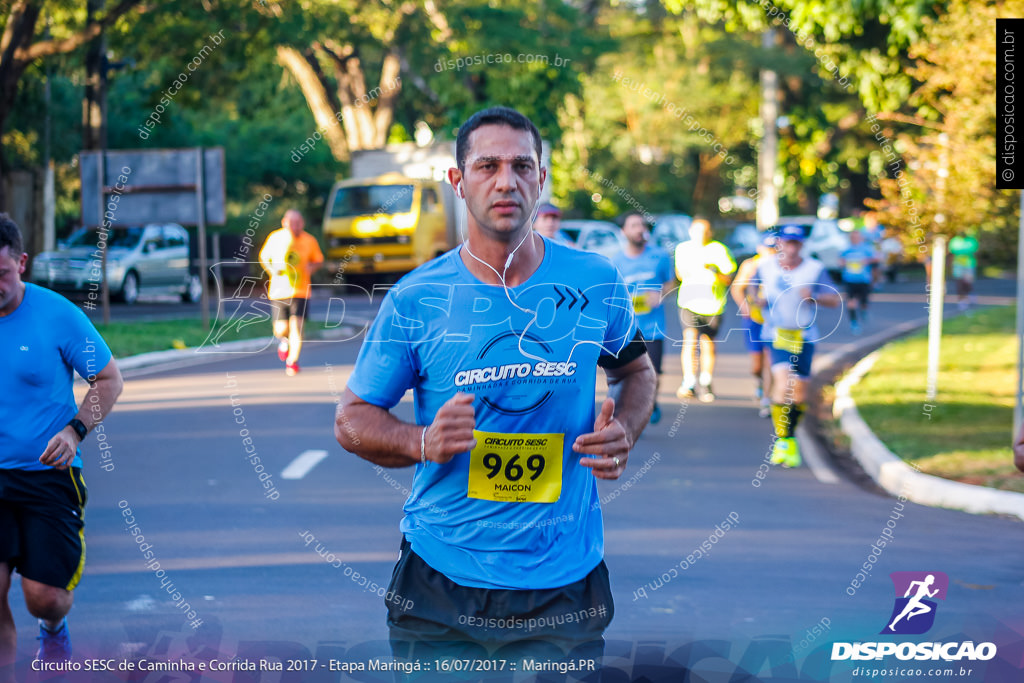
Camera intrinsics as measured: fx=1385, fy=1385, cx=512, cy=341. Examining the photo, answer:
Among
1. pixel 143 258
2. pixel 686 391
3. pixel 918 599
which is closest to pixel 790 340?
pixel 686 391

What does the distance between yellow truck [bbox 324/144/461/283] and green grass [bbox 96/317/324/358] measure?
13.1 ft

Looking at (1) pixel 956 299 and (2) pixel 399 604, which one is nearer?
(2) pixel 399 604

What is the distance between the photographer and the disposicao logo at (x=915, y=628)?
5527 millimetres

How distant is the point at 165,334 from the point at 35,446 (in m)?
15.7

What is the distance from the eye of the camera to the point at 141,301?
3009 centimetres

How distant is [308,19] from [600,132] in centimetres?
2412

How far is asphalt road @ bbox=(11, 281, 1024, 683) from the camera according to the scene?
5.64m

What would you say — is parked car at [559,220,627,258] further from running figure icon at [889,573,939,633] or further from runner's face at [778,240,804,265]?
running figure icon at [889,573,939,633]

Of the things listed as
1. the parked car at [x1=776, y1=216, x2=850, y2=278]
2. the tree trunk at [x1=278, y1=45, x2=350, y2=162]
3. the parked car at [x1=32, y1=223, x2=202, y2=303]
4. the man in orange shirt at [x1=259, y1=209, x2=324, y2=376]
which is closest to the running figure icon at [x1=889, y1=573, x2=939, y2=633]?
the man in orange shirt at [x1=259, y1=209, x2=324, y2=376]

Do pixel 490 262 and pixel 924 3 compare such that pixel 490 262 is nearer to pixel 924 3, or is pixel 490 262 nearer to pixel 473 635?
pixel 473 635

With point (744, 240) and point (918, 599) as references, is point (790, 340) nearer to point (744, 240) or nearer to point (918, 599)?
point (918, 599)

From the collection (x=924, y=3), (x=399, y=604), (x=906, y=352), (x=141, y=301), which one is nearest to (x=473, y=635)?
(x=399, y=604)

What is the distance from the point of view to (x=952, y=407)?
44.9 ft

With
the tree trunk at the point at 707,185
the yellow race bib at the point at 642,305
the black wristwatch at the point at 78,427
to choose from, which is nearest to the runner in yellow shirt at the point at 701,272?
the yellow race bib at the point at 642,305
